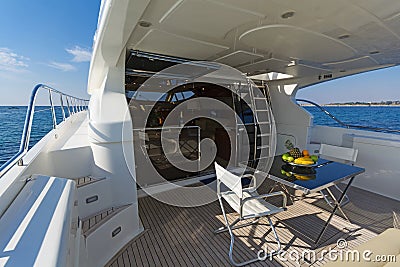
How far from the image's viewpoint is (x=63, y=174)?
2037mm

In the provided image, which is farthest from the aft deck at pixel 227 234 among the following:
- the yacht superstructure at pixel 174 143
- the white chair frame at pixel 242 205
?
the white chair frame at pixel 242 205

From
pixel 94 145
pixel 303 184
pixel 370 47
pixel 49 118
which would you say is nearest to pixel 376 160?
pixel 370 47

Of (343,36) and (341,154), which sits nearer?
(343,36)

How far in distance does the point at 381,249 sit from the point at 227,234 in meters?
1.30

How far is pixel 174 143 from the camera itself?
12.3 feet

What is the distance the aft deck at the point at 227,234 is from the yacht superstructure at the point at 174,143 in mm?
15

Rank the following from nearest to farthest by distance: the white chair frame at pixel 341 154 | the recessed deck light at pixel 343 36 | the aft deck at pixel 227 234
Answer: the aft deck at pixel 227 234 → the recessed deck light at pixel 343 36 → the white chair frame at pixel 341 154

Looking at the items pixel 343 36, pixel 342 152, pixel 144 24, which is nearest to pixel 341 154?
pixel 342 152

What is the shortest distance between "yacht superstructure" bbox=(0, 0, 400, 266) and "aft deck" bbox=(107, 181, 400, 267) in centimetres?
2

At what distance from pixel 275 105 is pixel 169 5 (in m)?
3.99

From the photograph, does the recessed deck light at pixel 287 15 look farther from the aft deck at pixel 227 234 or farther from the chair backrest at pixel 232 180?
the aft deck at pixel 227 234

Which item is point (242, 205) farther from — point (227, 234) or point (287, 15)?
point (287, 15)

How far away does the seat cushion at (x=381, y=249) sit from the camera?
0.99 m

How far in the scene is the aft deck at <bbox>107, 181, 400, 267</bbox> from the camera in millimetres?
1758
